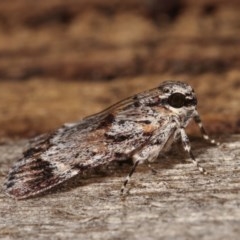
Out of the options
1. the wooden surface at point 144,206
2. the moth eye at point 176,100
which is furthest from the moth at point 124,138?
the wooden surface at point 144,206

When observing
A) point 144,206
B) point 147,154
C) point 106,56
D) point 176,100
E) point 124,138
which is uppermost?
point 106,56

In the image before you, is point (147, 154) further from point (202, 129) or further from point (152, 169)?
point (202, 129)

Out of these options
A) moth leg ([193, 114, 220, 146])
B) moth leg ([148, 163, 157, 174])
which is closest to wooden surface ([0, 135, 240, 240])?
moth leg ([148, 163, 157, 174])

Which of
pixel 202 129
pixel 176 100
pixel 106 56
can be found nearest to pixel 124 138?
pixel 176 100

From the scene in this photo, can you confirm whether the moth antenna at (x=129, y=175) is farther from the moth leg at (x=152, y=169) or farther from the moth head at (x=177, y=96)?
the moth head at (x=177, y=96)

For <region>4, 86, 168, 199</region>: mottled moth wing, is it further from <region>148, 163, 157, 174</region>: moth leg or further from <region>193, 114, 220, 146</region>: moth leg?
<region>193, 114, 220, 146</region>: moth leg

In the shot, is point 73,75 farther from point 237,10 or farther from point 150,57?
point 237,10

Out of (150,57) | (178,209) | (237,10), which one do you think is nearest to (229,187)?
(178,209)
